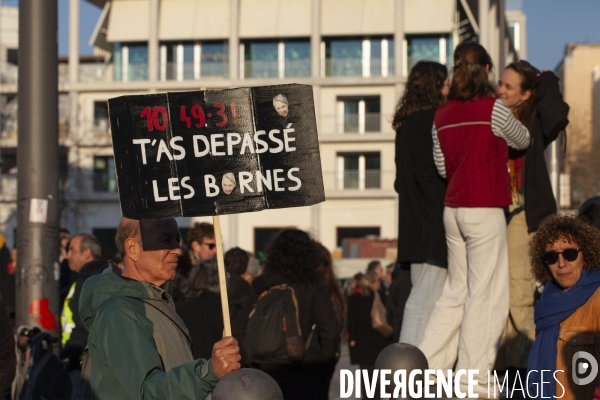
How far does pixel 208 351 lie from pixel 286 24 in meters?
48.7

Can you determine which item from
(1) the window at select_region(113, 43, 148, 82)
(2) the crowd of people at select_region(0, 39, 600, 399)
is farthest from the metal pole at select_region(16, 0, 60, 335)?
(1) the window at select_region(113, 43, 148, 82)

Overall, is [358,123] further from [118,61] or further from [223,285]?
[223,285]

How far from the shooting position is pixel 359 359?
555 inches

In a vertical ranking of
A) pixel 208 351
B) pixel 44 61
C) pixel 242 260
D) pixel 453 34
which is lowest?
pixel 208 351

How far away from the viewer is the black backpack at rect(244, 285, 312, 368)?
24.6 ft

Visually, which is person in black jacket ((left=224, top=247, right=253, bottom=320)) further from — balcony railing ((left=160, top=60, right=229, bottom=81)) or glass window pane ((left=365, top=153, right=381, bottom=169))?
balcony railing ((left=160, top=60, right=229, bottom=81))

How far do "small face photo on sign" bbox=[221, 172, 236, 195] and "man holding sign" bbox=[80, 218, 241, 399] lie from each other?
366 millimetres

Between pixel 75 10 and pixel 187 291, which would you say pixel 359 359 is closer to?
pixel 187 291

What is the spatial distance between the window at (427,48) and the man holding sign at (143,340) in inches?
2020

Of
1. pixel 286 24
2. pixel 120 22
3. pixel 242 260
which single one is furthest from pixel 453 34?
pixel 242 260

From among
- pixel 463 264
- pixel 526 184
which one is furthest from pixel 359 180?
pixel 463 264

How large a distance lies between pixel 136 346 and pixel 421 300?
12.6ft

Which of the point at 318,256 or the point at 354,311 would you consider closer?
the point at 318,256

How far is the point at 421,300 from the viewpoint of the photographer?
7.46 meters
